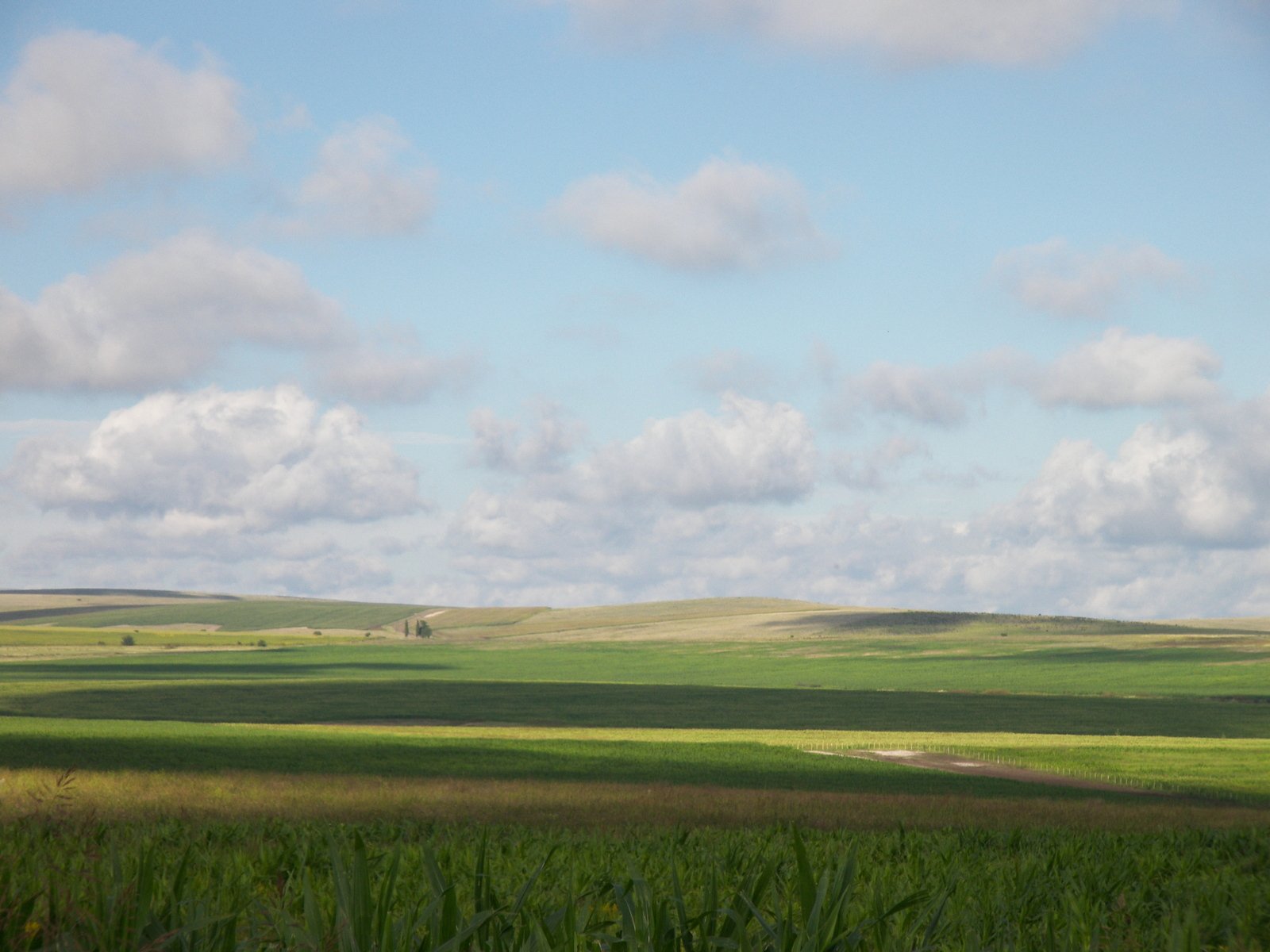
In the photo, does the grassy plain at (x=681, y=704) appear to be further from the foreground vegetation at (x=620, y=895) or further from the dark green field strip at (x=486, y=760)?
the foreground vegetation at (x=620, y=895)

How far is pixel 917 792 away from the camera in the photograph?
36.9m

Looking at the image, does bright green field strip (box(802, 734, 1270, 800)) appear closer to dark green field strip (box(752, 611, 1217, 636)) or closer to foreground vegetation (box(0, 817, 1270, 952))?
foreground vegetation (box(0, 817, 1270, 952))

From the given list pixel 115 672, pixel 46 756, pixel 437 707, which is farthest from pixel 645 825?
pixel 115 672

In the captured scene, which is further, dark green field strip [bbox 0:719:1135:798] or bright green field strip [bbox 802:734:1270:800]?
bright green field strip [bbox 802:734:1270:800]

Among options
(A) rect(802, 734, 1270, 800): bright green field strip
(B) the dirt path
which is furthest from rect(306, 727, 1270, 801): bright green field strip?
(B) the dirt path

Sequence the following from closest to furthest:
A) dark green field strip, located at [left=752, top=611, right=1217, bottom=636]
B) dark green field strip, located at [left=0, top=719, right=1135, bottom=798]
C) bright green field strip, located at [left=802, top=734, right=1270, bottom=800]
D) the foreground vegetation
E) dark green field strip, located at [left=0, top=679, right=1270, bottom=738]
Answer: the foreground vegetation → dark green field strip, located at [left=0, top=719, right=1135, bottom=798] → bright green field strip, located at [left=802, top=734, right=1270, bottom=800] → dark green field strip, located at [left=0, top=679, right=1270, bottom=738] → dark green field strip, located at [left=752, top=611, right=1217, bottom=636]

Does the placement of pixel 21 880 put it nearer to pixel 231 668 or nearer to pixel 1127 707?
pixel 1127 707

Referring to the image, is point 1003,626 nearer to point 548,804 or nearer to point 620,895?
point 548,804

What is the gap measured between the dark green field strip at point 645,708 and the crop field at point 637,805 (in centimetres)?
65

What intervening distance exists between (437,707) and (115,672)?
5331 cm

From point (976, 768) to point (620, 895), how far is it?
46.4m

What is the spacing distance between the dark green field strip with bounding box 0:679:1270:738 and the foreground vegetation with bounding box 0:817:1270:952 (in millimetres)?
61768

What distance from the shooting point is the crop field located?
4898 mm

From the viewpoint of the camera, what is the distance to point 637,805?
92.7 feet
